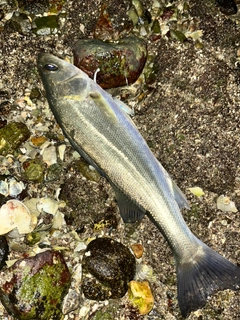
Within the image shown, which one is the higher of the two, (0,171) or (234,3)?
(234,3)

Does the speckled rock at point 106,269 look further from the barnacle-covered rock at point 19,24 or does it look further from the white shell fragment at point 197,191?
Result: the barnacle-covered rock at point 19,24

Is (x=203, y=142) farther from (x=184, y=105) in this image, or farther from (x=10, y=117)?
(x=10, y=117)

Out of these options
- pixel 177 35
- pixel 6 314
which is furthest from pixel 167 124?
pixel 6 314

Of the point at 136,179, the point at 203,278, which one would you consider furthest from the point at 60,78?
the point at 203,278

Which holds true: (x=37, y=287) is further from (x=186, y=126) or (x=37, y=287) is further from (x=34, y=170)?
(x=186, y=126)

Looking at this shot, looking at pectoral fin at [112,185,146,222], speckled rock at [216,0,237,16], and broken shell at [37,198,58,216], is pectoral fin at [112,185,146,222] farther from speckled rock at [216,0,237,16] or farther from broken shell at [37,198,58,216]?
speckled rock at [216,0,237,16]

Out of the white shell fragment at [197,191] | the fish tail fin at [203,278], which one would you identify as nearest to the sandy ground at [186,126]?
the white shell fragment at [197,191]
